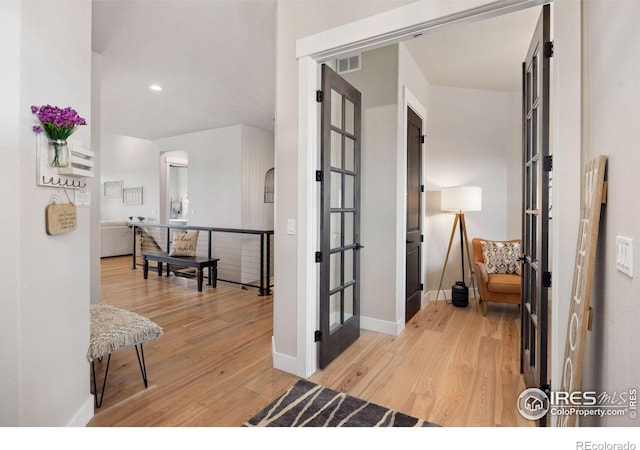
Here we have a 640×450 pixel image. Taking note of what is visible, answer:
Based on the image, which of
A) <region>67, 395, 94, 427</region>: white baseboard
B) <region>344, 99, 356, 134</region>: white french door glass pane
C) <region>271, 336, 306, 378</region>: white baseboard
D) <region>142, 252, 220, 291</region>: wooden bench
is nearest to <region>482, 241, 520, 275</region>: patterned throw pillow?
<region>344, 99, 356, 134</region>: white french door glass pane

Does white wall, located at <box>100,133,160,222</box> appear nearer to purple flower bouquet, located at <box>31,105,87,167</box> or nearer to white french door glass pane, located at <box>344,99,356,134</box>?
white french door glass pane, located at <box>344,99,356,134</box>

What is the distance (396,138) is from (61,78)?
2637 mm

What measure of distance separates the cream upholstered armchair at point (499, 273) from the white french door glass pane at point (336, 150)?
2.27 m

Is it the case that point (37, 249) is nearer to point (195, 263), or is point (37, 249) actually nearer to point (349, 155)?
point (349, 155)

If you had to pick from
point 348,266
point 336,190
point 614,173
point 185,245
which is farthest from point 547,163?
point 185,245

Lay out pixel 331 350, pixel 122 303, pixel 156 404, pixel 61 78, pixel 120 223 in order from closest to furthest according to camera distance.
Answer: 1. pixel 61 78
2. pixel 156 404
3. pixel 331 350
4. pixel 122 303
5. pixel 120 223

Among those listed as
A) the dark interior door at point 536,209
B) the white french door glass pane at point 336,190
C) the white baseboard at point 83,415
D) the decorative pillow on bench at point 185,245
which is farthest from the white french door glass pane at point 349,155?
the decorative pillow on bench at point 185,245

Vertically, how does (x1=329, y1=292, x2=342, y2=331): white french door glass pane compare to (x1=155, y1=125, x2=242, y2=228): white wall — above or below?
below

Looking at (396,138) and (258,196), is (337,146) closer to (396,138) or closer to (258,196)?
(396,138)

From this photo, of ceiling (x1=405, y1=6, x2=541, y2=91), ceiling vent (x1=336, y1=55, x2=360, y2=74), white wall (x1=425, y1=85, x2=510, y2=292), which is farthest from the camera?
white wall (x1=425, y1=85, x2=510, y2=292)

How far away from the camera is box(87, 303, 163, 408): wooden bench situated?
1935 mm

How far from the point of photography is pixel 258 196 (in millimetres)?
6754

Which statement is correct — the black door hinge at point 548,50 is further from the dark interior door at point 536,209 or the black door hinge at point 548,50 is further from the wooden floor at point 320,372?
the wooden floor at point 320,372
